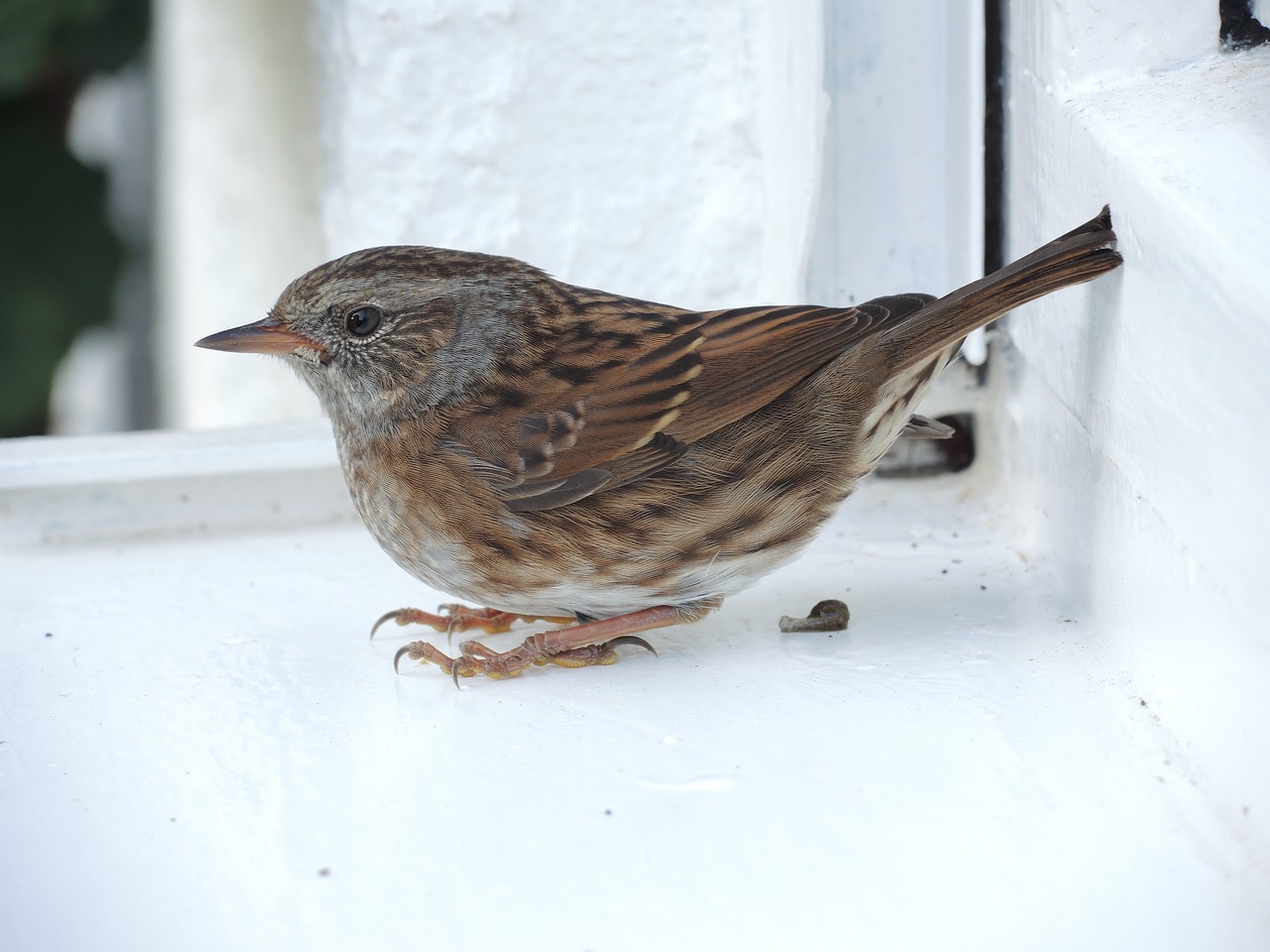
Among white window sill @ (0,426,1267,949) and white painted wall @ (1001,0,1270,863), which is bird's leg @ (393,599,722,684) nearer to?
white window sill @ (0,426,1267,949)

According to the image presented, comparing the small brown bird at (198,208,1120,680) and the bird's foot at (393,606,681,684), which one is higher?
Answer: the small brown bird at (198,208,1120,680)

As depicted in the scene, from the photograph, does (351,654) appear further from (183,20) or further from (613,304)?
(183,20)

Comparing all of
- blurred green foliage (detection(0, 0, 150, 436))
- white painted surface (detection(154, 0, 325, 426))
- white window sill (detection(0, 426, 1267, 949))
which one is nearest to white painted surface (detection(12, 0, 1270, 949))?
white window sill (detection(0, 426, 1267, 949))

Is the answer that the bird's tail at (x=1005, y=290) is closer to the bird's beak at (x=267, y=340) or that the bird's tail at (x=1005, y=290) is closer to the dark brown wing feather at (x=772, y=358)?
the dark brown wing feather at (x=772, y=358)

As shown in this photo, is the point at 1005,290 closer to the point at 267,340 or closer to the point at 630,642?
the point at 630,642

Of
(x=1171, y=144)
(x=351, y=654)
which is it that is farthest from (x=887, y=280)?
(x=351, y=654)

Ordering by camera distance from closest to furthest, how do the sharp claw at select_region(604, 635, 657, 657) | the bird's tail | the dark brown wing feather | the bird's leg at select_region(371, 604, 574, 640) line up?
the bird's tail, the dark brown wing feather, the sharp claw at select_region(604, 635, 657, 657), the bird's leg at select_region(371, 604, 574, 640)

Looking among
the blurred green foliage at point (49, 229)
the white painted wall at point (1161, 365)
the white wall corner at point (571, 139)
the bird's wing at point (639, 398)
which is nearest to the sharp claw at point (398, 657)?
the bird's wing at point (639, 398)
